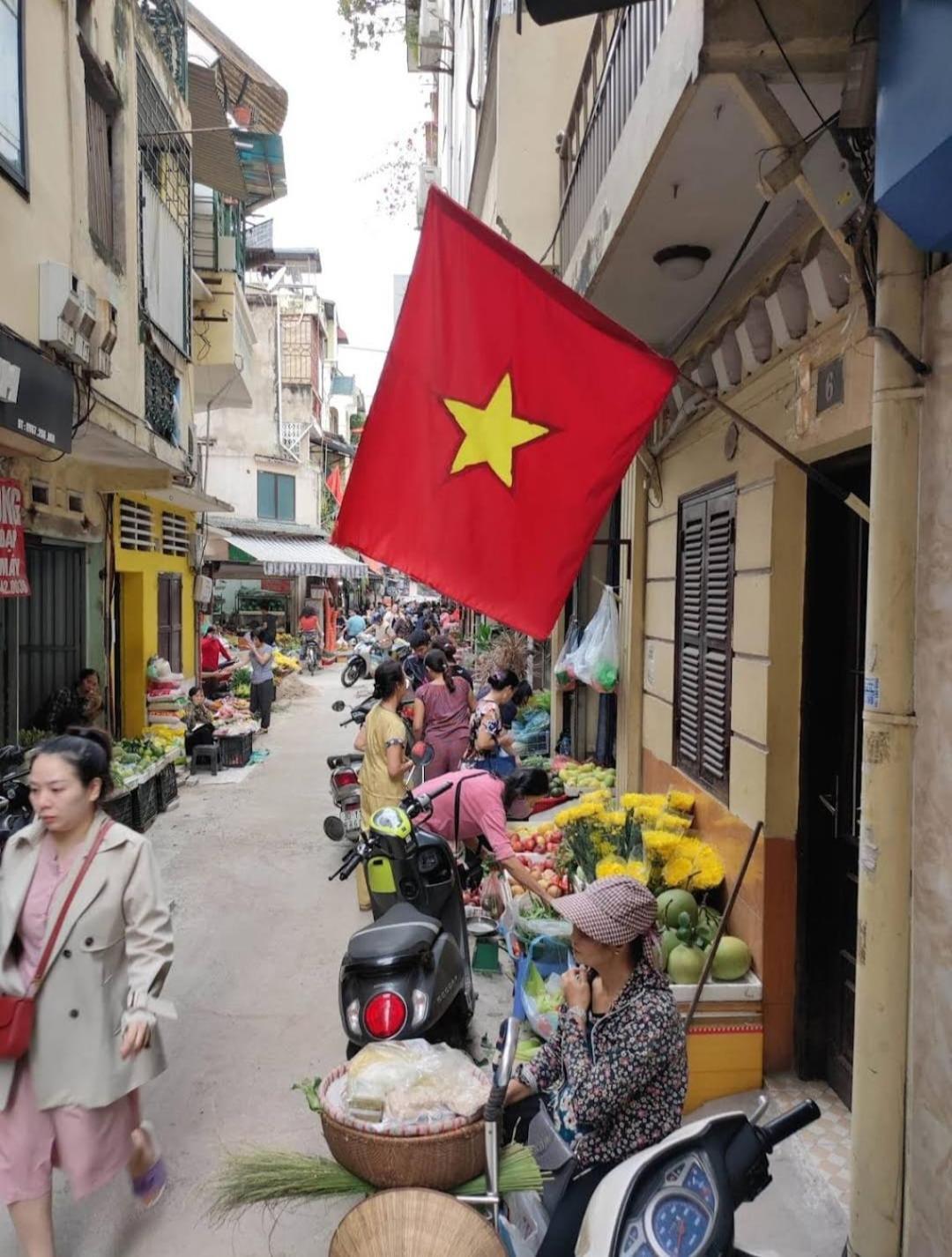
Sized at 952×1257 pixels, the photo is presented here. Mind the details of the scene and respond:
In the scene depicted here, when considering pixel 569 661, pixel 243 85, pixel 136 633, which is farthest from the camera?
pixel 243 85

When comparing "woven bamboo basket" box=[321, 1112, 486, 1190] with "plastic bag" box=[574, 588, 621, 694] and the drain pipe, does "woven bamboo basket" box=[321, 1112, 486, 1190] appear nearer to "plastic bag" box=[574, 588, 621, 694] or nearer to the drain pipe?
the drain pipe

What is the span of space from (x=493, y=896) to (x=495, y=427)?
3.73m

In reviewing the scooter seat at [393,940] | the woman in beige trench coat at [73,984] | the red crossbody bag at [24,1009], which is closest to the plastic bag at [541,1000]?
the scooter seat at [393,940]

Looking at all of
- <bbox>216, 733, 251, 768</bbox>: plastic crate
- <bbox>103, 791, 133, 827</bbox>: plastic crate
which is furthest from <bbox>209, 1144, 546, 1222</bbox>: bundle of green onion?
<bbox>216, 733, 251, 768</bbox>: plastic crate

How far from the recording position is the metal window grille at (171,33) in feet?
32.5

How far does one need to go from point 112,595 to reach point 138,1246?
26.2 ft

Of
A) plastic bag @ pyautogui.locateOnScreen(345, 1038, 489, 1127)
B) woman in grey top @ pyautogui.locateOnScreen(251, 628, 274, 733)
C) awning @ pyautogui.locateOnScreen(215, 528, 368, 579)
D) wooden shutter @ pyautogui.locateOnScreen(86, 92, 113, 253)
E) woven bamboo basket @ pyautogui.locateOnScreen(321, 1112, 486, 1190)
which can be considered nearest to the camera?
woven bamboo basket @ pyautogui.locateOnScreen(321, 1112, 486, 1190)

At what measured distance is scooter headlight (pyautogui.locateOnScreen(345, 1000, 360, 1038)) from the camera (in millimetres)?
3188

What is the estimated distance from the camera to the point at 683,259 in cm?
394

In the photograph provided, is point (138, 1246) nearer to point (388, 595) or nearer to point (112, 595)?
point (112, 595)

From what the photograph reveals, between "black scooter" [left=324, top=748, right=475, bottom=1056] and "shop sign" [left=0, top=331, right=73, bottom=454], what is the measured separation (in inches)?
133

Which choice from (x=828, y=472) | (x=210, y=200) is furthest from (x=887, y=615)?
(x=210, y=200)

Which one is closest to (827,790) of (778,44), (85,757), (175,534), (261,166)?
(778,44)

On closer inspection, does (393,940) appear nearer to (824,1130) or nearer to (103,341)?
(824,1130)
